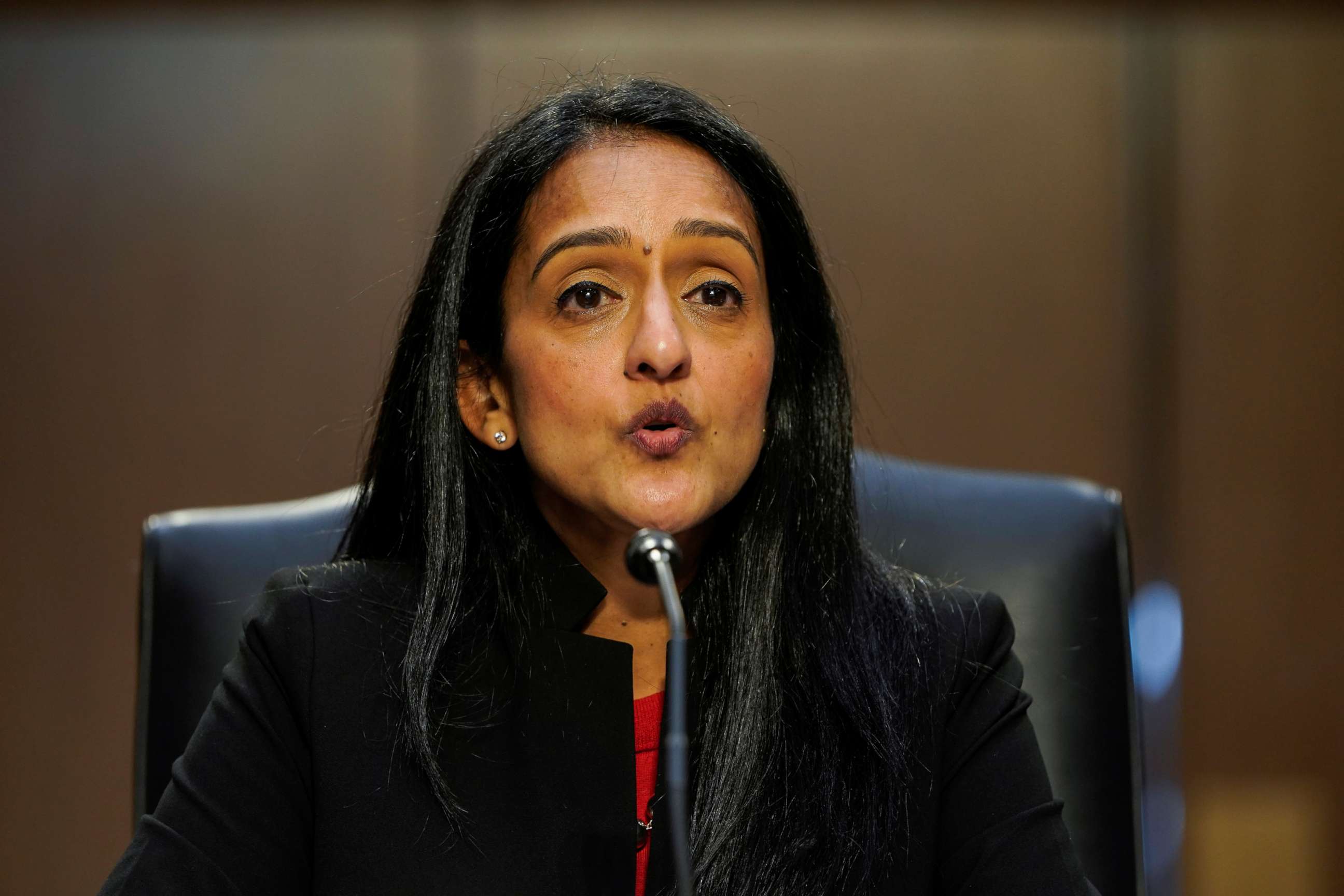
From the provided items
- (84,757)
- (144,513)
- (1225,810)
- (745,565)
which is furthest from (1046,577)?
(84,757)

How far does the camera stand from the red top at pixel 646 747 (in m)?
1.05

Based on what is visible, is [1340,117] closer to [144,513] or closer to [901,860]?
[901,860]

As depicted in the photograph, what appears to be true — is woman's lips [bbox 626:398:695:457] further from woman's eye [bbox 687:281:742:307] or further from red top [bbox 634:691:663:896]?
red top [bbox 634:691:663:896]

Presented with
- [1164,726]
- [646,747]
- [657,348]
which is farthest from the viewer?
[1164,726]

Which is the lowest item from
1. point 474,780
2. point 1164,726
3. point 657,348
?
point 1164,726

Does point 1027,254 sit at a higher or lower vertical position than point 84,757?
higher

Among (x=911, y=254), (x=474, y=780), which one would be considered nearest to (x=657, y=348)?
(x=474, y=780)

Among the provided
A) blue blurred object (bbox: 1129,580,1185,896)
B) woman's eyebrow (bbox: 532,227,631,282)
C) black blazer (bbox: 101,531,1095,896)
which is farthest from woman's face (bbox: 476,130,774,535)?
blue blurred object (bbox: 1129,580,1185,896)

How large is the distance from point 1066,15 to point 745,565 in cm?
134

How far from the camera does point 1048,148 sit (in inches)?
80.8

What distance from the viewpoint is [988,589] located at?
1.28 metres

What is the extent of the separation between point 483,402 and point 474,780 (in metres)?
0.32

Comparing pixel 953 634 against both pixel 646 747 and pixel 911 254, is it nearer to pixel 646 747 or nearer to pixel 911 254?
pixel 646 747

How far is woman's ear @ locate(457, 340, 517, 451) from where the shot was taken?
1.11 meters
